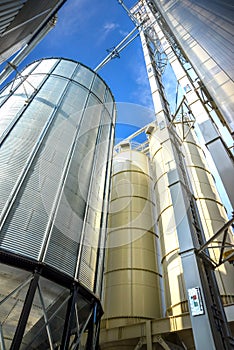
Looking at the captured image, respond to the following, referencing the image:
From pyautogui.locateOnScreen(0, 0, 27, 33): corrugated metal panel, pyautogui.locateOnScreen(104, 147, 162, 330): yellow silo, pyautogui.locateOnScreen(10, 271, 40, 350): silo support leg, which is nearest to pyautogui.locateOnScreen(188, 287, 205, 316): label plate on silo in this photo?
pyautogui.locateOnScreen(10, 271, 40, 350): silo support leg

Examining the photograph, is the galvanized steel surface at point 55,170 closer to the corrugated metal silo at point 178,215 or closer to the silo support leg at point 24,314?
the silo support leg at point 24,314

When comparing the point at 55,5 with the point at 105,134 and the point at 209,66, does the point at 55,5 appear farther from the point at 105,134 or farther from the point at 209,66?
the point at 209,66

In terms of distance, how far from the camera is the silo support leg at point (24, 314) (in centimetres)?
445

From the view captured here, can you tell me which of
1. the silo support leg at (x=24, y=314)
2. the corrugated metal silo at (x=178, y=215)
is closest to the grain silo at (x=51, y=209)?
the silo support leg at (x=24, y=314)

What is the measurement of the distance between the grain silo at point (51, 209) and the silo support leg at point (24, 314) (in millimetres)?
18

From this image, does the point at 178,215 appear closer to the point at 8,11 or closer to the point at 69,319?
the point at 69,319

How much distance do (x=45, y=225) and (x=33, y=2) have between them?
5.21 metres

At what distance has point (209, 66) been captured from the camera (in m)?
4.84

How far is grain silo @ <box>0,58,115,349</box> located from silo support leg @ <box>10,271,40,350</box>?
2 cm

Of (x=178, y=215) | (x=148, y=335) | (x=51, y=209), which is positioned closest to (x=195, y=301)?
(x=178, y=215)

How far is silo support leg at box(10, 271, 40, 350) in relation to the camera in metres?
4.45

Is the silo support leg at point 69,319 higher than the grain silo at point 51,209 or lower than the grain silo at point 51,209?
lower

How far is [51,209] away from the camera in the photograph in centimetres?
658

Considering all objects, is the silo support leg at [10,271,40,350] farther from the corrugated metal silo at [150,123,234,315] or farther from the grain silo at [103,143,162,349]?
the grain silo at [103,143,162,349]
